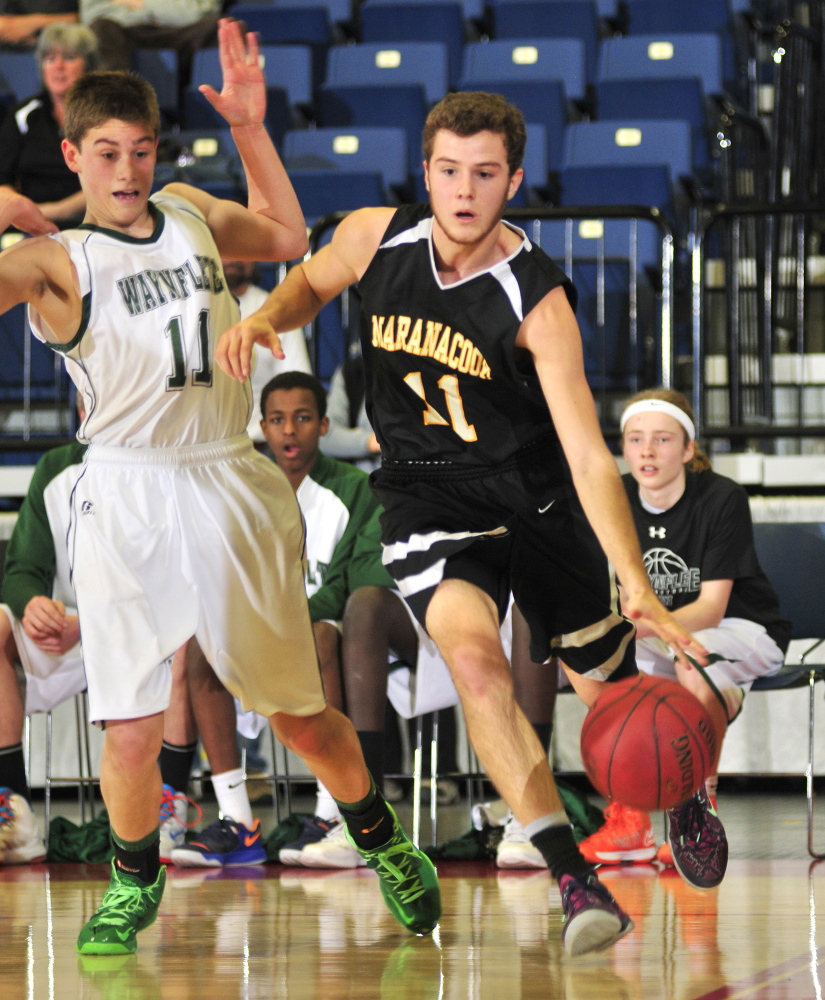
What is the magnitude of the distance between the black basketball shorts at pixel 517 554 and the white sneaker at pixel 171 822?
5.51ft

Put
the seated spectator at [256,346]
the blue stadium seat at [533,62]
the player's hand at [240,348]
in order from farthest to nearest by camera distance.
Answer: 1. the blue stadium seat at [533,62]
2. the seated spectator at [256,346]
3. the player's hand at [240,348]

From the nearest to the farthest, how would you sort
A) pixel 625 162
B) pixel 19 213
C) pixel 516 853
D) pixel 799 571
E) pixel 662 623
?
pixel 662 623
pixel 19 213
pixel 516 853
pixel 799 571
pixel 625 162

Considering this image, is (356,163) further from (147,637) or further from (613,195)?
(147,637)

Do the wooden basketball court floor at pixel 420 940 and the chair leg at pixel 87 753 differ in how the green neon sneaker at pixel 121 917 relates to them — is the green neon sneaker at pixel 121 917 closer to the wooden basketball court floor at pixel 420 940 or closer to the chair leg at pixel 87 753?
the wooden basketball court floor at pixel 420 940

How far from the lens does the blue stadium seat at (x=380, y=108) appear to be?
856cm

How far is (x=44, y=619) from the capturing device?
14.8ft

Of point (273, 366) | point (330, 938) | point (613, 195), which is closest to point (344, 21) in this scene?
point (613, 195)

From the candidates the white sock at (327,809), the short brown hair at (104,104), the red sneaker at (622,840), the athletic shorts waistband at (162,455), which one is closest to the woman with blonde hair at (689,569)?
Answer: the red sneaker at (622,840)

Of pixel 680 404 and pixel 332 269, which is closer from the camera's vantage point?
pixel 332 269

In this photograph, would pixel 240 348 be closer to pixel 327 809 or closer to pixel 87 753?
pixel 327 809

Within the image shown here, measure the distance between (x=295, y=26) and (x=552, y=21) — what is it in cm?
174

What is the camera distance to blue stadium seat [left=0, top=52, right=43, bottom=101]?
29.0 feet

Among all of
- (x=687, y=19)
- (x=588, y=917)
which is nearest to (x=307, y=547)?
(x=588, y=917)

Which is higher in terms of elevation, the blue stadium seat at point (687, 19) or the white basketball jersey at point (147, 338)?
the blue stadium seat at point (687, 19)
